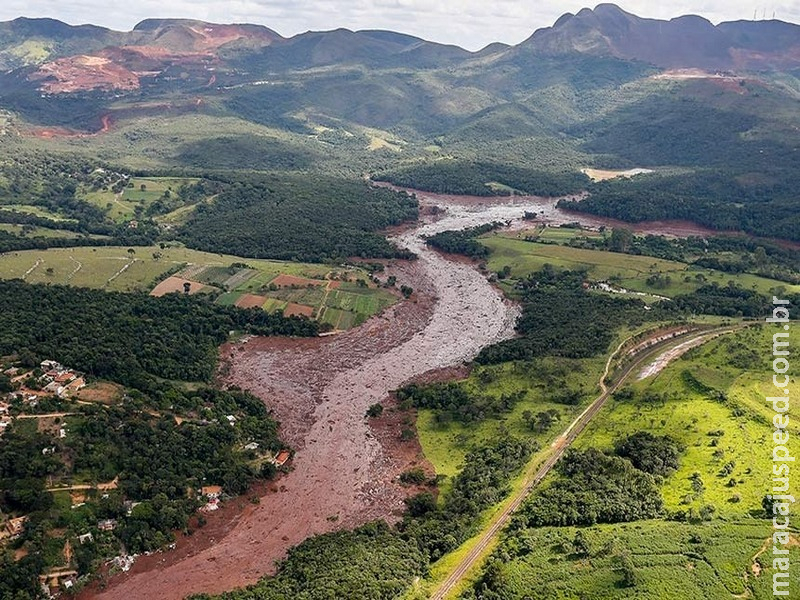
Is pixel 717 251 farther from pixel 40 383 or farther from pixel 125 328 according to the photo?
pixel 40 383

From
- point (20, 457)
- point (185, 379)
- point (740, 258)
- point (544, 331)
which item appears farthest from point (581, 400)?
point (740, 258)

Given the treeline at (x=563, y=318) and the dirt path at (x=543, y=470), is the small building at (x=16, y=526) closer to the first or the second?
the dirt path at (x=543, y=470)

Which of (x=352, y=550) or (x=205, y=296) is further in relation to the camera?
(x=205, y=296)

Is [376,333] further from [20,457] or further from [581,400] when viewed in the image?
[20,457]

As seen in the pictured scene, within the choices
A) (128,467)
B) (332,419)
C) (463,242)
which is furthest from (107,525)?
(463,242)

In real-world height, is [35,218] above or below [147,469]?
above
